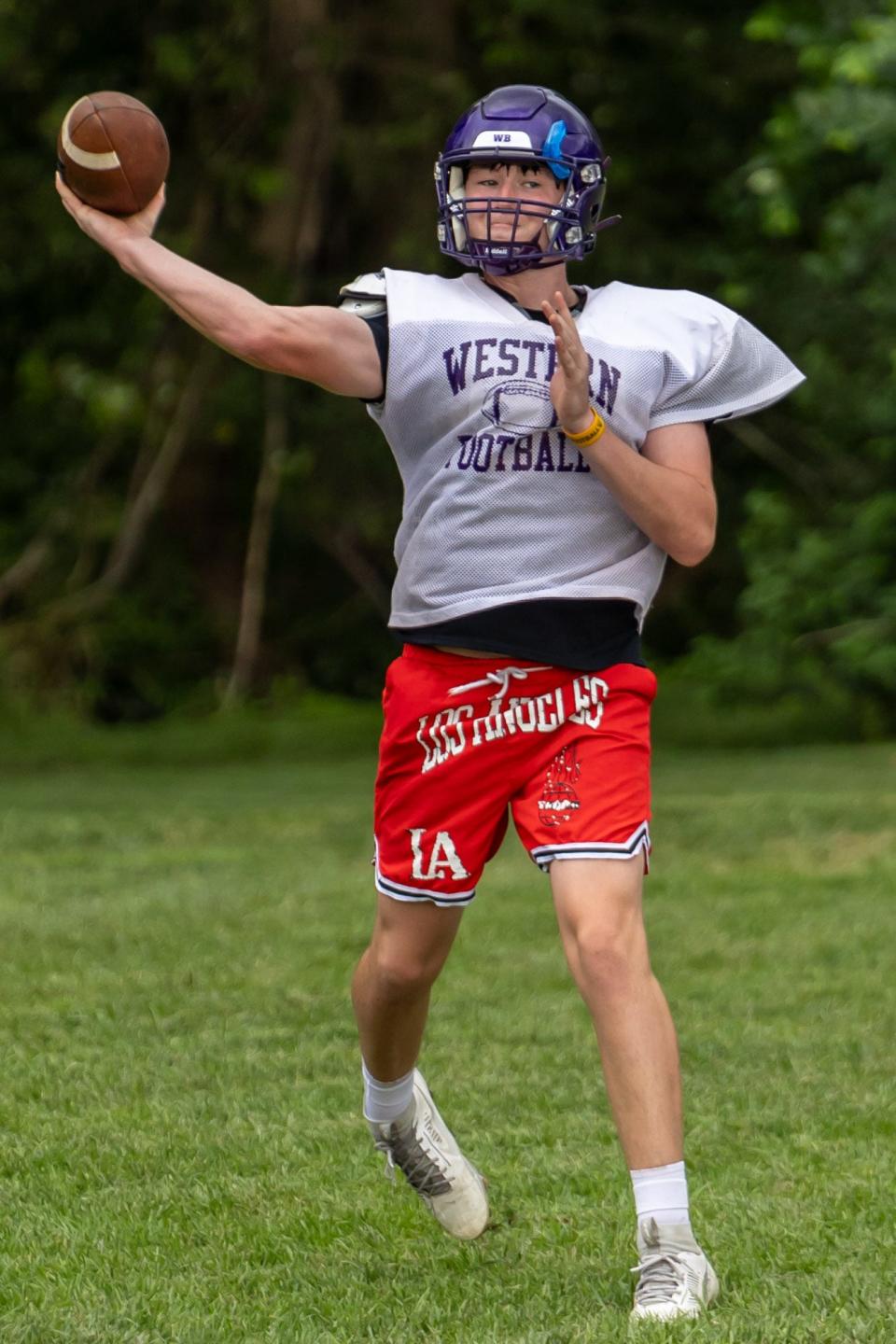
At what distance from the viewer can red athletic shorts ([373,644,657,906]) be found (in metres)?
3.89

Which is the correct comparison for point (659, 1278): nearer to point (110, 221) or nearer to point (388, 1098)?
point (388, 1098)

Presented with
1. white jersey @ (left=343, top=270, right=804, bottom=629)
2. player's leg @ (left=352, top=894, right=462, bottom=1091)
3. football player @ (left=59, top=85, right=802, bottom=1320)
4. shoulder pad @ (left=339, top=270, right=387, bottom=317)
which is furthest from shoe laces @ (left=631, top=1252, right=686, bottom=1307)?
shoulder pad @ (left=339, top=270, right=387, bottom=317)

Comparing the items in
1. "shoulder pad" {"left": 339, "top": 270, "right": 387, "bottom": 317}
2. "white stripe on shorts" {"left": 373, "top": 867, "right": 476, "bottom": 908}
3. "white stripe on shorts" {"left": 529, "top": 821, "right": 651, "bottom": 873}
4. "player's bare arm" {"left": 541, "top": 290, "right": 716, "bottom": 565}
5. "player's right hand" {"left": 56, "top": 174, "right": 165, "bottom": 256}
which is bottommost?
"white stripe on shorts" {"left": 373, "top": 867, "right": 476, "bottom": 908}

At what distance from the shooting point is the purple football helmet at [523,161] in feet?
13.0

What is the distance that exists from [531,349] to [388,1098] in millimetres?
1477

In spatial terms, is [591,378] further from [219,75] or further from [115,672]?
[115,672]

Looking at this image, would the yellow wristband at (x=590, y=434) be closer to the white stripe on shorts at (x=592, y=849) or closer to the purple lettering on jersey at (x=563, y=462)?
the purple lettering on jersey at (x=563, y=462)

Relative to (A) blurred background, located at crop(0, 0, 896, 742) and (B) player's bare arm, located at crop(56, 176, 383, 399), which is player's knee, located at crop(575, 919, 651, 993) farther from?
(A) blurred background, located at crop(0, 0, 896, 742)

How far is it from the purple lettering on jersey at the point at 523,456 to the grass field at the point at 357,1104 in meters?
1.44

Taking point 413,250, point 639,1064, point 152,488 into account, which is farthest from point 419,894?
point 413,250

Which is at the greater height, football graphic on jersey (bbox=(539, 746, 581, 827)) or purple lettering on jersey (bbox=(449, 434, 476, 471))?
purple lettering on jersey (bbox=(449, 434, 476, 471))

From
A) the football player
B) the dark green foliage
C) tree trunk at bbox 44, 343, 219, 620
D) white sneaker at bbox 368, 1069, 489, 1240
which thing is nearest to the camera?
the football player

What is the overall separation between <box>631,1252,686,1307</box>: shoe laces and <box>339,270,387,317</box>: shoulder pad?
1695mm

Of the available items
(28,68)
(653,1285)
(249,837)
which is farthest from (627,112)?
(653,1285)
